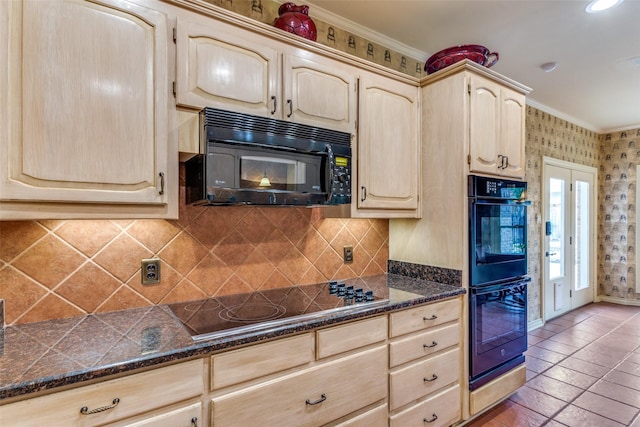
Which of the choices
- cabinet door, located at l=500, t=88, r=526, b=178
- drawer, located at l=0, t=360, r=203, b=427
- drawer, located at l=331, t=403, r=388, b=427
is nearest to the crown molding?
cabinet door, located at l=500, t=88, r=526, b=178

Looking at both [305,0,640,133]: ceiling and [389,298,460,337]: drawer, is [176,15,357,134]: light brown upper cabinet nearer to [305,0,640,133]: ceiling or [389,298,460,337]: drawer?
[305,0,640,133]: ceiling

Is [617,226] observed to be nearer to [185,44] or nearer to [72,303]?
[185,44]

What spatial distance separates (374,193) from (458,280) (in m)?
0.73

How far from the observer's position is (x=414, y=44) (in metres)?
2.59

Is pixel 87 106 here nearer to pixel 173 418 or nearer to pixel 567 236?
pixel 173 418

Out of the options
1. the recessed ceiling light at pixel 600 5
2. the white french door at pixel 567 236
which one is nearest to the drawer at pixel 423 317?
the recessed ceiling light at pixel 600 5

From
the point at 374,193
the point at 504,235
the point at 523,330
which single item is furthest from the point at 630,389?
the point at 374,193

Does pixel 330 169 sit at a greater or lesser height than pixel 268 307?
greater

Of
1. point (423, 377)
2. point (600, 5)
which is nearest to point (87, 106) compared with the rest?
point (423, 377)

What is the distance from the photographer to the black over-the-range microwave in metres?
1.43

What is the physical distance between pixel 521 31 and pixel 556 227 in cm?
296

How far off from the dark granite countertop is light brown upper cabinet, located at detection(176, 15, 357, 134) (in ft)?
3.09

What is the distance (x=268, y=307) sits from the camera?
A: 1.62m

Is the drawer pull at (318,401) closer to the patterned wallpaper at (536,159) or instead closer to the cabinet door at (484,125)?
the cabinet door at (484,125)
